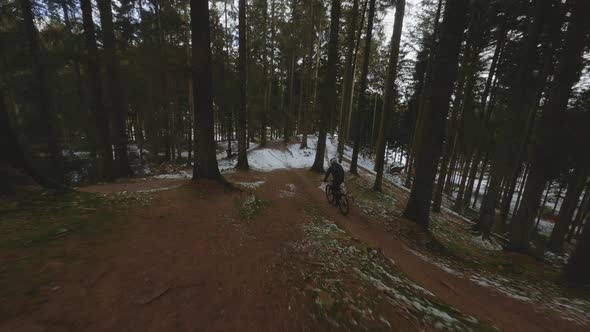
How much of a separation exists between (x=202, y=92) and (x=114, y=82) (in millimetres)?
8169

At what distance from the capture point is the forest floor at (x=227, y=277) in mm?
2363

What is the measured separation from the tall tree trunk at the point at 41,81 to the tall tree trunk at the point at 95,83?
216 centimetres

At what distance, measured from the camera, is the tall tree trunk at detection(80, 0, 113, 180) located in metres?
10.3

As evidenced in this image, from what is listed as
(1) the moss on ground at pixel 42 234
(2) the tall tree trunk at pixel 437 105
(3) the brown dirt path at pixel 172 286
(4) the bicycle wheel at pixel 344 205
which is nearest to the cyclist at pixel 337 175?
(4) the bicycle wheel at pixel 344 205

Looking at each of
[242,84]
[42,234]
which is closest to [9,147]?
[42,234]

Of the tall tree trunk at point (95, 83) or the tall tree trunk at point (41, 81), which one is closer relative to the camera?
the tall tree trunk at point (95, 83)

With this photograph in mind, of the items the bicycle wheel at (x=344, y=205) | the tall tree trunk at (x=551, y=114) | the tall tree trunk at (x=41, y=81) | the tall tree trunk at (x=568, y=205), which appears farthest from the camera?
the tall tree trunk at (x=568, y=205)

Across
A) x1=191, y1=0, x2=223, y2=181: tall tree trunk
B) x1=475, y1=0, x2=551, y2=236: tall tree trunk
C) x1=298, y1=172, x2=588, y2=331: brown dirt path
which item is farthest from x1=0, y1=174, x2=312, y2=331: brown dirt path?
x1=475, y1=0, x2=551, y2=236: tall tree trunk

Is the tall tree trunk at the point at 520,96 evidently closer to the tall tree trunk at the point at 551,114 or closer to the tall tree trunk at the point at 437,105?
the tall tree trunk at the point at 551,114

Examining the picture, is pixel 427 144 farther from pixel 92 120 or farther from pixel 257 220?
pixel 92 120

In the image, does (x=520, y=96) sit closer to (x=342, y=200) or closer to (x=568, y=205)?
(x=342, y=200)

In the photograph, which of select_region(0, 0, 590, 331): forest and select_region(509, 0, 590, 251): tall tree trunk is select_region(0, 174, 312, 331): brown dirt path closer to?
select_region(0, 0, 590, 331): forest

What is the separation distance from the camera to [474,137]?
62.2 ft

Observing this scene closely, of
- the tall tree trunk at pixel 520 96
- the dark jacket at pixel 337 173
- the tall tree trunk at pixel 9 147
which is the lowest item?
A: the dark jacket at pixel 337 173
